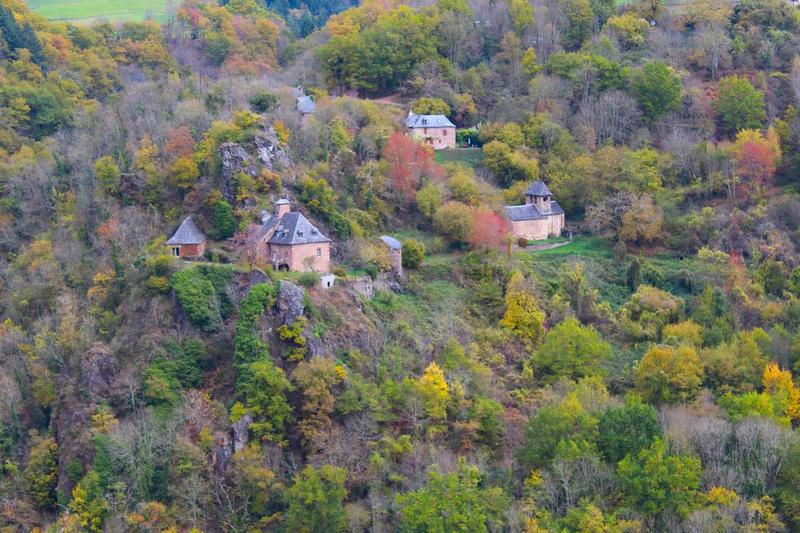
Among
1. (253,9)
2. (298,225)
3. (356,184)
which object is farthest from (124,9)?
(298,225)

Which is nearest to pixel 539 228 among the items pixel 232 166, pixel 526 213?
pixel 526 213

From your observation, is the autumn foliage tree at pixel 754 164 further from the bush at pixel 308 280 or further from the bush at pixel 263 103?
the bush at pixel 308 280

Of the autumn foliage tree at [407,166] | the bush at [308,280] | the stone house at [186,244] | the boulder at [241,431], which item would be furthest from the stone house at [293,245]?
the autumn foliage tree at [407,166]

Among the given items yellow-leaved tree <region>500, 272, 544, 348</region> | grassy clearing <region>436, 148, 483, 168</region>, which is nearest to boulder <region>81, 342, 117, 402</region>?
yellow-leaved tree <region>500, 272, 544, 348</region>

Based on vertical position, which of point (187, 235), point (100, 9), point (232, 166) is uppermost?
point (100, 9)

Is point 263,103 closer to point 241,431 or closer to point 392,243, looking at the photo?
point 392,243

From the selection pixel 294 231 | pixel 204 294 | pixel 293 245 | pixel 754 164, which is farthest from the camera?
pixel 754 164
